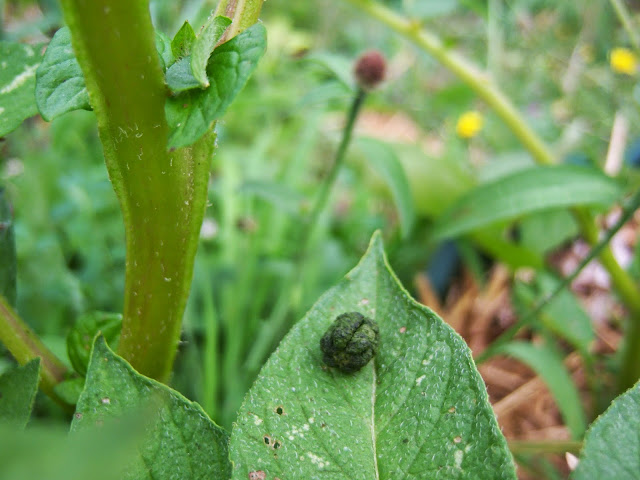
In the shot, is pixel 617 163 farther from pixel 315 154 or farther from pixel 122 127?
pixel 122 127

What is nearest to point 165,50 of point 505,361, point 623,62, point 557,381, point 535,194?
point 535,194

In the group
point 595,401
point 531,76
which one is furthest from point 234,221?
point 531,76

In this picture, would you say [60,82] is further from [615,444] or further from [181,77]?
[615,444]

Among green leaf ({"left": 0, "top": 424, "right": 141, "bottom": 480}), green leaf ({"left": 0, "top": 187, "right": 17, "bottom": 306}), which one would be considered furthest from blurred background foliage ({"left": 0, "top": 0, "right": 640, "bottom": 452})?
green leaf ({"left": 0, "top": 424, "right": 141, "bottom": 480})

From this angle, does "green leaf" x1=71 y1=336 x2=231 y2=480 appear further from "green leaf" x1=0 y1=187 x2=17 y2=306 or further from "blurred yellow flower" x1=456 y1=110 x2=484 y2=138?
"blurred yellow flower" x1=456 y1=110 x2=484 y2=138

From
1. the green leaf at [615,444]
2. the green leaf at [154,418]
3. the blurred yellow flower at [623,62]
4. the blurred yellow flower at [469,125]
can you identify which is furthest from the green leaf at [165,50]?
the blurred yellow flower at [623,62]

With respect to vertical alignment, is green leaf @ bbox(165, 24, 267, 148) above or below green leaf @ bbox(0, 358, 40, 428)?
above
